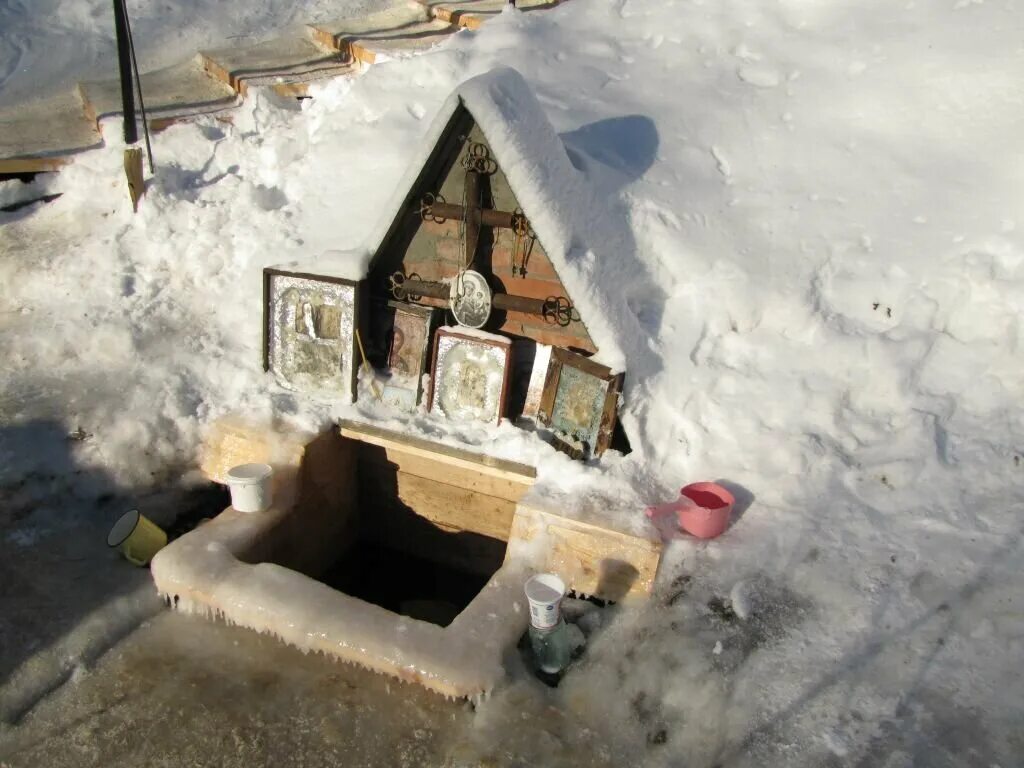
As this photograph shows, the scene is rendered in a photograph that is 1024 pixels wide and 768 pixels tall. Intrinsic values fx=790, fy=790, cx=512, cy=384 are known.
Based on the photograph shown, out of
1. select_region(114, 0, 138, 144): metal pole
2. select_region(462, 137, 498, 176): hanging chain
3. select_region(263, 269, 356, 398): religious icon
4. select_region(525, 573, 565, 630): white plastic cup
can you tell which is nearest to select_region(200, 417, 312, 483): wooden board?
select_region(263, 269, 356, 398): religious icon

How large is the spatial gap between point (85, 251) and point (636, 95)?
177 inches

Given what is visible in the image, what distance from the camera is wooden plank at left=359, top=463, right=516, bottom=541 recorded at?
5125mm

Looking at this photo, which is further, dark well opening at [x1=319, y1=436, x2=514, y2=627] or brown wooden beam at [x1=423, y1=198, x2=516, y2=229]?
dark well opening at [x1=319, y1=436, x2=514, y2=627]

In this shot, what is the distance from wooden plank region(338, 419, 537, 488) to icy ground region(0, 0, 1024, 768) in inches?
5.5

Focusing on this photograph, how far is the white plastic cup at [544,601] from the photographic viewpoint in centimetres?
354

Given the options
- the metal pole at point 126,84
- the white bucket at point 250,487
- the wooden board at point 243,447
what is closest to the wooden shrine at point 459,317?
the wooden board at point 243,447

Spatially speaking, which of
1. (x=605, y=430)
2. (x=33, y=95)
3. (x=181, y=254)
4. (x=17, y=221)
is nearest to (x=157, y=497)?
(x=181, y=254)

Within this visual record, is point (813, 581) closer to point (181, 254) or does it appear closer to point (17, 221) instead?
point (181, 254)

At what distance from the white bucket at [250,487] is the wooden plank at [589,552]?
56.7 inches

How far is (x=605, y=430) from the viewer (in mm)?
4480

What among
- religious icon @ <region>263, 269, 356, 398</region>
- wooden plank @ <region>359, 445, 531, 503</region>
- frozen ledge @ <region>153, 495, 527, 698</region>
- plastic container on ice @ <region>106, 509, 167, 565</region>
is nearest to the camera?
frozen ledge @ <region>153, 495, 527, 698</region>

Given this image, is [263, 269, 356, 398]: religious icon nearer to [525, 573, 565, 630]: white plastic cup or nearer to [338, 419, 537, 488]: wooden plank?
[338, 419, 537, 488]: wooden plank

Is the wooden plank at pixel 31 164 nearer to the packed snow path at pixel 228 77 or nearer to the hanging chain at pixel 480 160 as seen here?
the packed snow path at pixel 228 77

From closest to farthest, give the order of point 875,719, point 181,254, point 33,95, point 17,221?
point 875,719 → point 181,254 → point 17,221 → point 33,95
